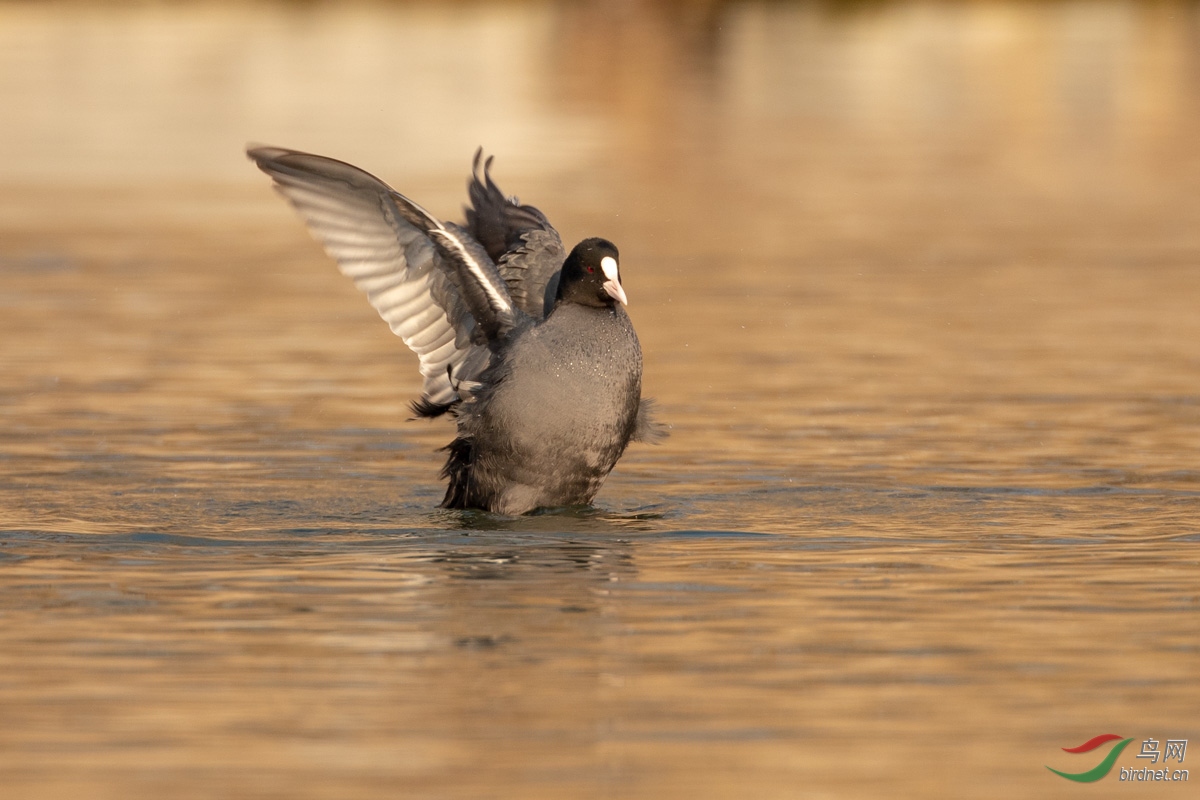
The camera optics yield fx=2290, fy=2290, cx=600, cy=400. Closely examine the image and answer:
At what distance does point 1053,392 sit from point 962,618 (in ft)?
20.1

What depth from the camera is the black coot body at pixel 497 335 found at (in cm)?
1119

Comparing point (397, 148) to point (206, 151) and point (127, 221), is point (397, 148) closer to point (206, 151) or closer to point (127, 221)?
point (206, 151)

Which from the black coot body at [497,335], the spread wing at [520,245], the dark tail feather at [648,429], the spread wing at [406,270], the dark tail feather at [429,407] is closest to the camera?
the black coot body at [497,335]

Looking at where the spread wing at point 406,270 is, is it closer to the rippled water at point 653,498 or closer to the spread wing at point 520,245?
the spread wing at point 520,245

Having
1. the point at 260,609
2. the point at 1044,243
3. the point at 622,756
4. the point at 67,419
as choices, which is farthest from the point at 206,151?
the point at 622,756

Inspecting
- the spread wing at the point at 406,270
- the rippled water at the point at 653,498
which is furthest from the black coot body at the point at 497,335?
the rippled water at the point at 653,498

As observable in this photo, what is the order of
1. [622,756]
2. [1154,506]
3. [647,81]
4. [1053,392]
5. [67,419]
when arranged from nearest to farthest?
[622,756], [1154,506], [67,419], [1053,392], [647,81]

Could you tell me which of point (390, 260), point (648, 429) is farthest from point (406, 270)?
point (648, 429)

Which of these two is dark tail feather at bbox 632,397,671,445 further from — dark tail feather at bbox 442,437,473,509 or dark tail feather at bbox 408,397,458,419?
dark tail feather at bbox 408,397,458,419

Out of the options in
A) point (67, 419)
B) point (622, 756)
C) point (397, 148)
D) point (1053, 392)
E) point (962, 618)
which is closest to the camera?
point (622, 756)

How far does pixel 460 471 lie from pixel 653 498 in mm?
1045

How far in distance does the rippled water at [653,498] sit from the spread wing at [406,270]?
868 mm

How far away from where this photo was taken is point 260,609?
9.01 metres

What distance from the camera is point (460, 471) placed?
11.7 meters
